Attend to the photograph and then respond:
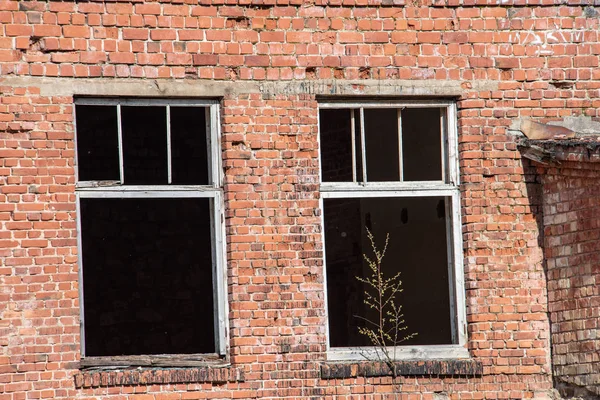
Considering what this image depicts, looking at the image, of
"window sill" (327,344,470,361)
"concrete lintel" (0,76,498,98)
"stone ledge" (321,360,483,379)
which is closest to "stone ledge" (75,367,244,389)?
"stone ledge" (321,360,483,379)

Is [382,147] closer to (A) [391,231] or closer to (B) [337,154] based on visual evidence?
(B) [337,154]

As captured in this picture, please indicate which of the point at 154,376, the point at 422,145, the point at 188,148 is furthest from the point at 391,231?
the point at 154,376

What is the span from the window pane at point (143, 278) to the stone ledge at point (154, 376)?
4527mm

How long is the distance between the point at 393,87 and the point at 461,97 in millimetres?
651

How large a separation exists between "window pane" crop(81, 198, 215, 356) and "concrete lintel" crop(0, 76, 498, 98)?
179 inches

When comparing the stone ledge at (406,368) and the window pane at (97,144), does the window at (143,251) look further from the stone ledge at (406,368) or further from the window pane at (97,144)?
the stone ledge at (406,368)

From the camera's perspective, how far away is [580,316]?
8.35m

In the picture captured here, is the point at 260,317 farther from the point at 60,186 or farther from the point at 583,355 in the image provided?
the point at 583,355

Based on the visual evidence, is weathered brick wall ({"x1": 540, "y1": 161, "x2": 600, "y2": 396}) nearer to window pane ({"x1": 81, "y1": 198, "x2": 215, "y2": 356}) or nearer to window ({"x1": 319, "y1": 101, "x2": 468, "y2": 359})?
window ({"x1": 319, "y1": 101, "x2": 468, "y2": 359})

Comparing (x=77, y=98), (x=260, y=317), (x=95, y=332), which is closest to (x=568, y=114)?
(x=260, y=317)

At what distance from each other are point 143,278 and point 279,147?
4.82m

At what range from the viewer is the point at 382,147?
12188mm

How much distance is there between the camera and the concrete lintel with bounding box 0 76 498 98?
26.8 ft

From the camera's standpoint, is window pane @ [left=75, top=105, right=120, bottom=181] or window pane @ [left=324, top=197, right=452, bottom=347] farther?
window pane @ [left=324, top=197, right=452, bottom=347]
